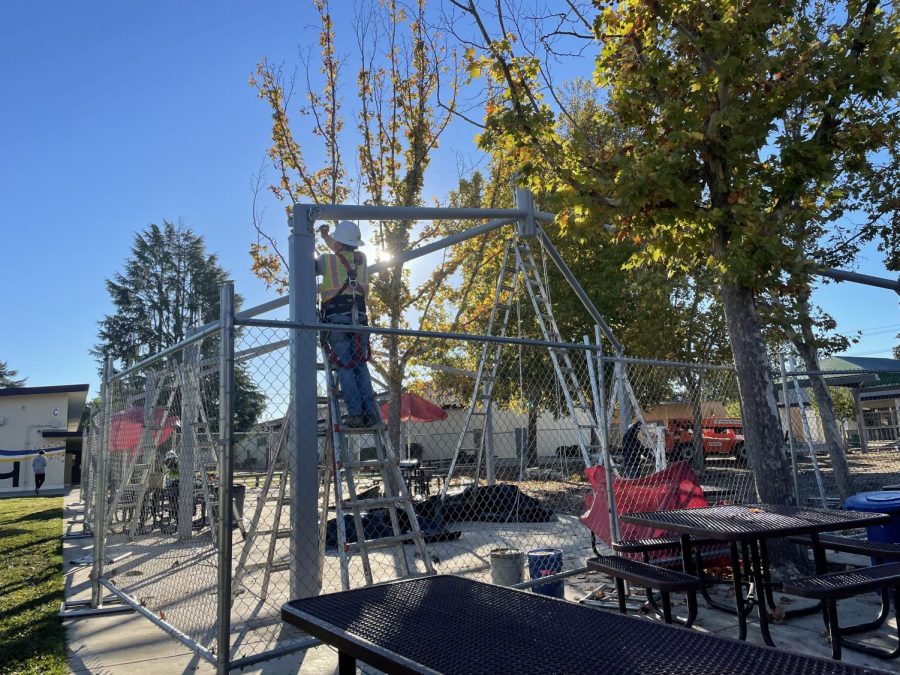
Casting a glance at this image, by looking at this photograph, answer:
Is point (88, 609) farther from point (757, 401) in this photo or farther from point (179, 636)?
point (757, 401)

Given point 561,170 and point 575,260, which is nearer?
point 561,170

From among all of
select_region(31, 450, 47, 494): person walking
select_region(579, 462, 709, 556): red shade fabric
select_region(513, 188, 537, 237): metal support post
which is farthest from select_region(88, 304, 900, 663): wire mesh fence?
select_region(31, 450, 47, 494): person walking

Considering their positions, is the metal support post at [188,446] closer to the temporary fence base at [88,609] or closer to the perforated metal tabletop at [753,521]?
the temporary fence base at [88,609]

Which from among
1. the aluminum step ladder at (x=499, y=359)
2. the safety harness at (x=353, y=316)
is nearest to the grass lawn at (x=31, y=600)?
the safety harness at (x=353, y=316)

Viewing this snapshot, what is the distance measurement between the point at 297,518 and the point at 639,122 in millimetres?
5463

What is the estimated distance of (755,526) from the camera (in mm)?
4418

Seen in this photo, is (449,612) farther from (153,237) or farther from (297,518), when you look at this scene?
(153,237)

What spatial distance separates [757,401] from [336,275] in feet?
14.6

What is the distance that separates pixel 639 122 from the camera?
7250mm

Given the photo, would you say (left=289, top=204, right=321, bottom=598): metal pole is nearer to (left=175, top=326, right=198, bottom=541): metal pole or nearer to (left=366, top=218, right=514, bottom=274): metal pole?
(left=366, top=218, right=514, bottom=274): metal pole

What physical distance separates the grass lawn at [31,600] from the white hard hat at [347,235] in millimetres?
4274

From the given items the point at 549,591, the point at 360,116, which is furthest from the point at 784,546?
the point at 360,116

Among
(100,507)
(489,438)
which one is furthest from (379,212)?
(489,438)

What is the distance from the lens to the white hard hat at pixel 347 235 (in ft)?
22.1
